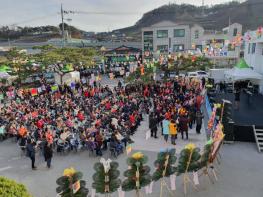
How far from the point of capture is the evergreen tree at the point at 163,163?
25.8 feet

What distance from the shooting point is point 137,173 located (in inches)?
293

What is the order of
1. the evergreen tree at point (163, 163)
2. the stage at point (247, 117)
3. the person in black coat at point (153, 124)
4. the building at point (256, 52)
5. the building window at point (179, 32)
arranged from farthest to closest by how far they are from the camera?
the building window at point (179, 32) < the building at point (256, 52) < the person in black coat at point (153, 124) < the stage at point (247, 117) < the evergreen tree at point (163, 163)

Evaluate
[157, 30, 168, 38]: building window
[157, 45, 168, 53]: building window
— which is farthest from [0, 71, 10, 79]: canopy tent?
[157, 30, 168, 38]: building window

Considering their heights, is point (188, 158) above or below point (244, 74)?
below

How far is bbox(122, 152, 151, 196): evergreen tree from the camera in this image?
24.1ft

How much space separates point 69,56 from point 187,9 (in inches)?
3938

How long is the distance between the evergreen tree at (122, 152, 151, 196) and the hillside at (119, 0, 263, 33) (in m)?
69.2

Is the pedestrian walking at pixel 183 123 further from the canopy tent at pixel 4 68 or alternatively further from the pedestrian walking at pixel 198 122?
the canopy tent at pixel 4 68

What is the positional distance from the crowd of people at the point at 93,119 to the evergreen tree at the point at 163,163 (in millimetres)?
4060

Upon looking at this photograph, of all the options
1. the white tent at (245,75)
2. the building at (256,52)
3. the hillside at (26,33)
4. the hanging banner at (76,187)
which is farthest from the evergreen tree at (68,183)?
the hillside at (26,33)

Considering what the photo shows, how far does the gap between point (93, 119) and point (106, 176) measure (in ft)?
27.7

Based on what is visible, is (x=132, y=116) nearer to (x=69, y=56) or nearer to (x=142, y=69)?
(x=142, y=69)

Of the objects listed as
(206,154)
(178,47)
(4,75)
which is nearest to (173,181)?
(206,154)

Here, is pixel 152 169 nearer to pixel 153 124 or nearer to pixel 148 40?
pixel 153 124
